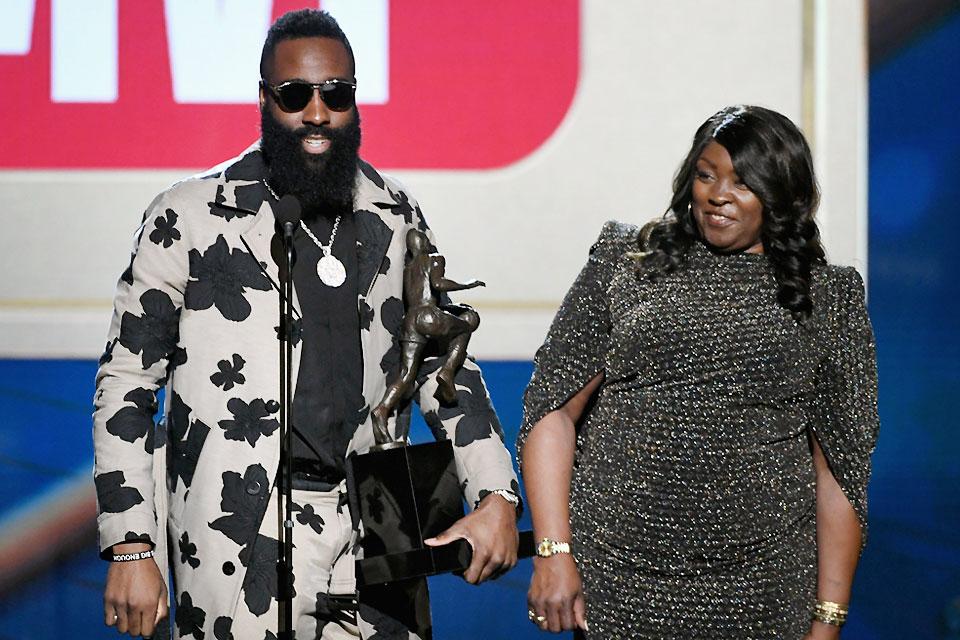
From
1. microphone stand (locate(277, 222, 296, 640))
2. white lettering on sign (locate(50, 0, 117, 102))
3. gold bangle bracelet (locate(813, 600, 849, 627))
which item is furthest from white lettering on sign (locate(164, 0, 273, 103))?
gold bangle bracelet (locate(813, 600, 849, 627))

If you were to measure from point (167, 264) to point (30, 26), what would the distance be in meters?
1.54

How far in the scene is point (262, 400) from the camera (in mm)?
2256

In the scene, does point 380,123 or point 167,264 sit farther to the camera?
point 380,123

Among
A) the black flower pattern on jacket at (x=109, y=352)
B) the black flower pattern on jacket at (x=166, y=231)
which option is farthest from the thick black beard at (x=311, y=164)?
the black flower pattern on jacket at (x=109, y=352)

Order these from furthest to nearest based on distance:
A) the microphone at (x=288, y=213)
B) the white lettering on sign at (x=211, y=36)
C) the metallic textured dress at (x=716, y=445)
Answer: the white lettering on sign at (x=211, y=36)
the metallic textured dress at (x=716, y=445)
the microphone at (x=288, y=213)

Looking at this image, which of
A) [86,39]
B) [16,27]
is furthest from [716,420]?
[16,27]

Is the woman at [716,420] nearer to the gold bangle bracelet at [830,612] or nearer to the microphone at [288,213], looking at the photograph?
the gold bangle bracelet at [830,612]

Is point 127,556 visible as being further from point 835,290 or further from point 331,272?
point 835,290

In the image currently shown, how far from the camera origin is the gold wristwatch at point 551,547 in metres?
2.17

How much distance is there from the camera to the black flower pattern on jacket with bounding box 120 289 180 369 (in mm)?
2248

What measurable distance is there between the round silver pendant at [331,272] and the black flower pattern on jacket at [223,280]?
0.35 feet

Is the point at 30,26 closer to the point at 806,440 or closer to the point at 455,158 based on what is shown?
the point at 455,158

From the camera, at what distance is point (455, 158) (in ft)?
11.5

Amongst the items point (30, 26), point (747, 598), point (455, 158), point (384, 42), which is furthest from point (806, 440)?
point (30, 26)
